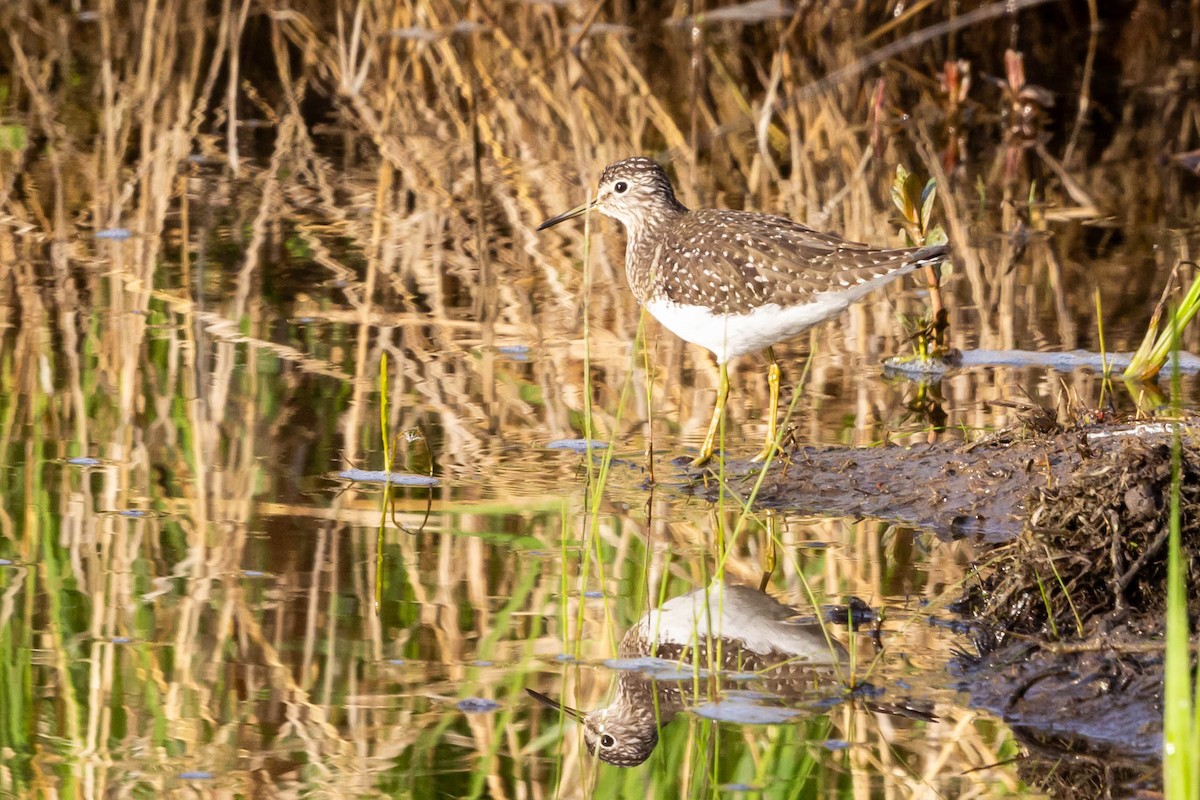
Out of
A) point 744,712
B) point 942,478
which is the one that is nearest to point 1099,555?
point 744,712

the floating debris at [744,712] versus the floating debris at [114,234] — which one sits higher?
the floating debris at [114,234]

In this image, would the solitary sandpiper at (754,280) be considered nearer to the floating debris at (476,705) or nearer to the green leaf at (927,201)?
the green leaf at (927,201)

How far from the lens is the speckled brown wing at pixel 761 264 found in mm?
5945

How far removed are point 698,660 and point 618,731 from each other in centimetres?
33

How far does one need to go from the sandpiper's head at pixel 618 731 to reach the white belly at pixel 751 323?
6.49 feet

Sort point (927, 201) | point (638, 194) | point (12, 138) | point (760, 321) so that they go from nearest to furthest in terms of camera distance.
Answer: point (760, 321) → point (927, 201) → point (638, 194) → point (12, 138)

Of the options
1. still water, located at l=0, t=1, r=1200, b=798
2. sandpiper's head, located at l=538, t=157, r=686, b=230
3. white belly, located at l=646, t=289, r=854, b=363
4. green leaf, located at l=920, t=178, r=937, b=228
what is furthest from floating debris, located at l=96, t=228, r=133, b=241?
green leaf, located at l=920, t=178, r=937, b=228

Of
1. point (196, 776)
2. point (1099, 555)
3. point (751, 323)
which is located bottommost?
point (196, 776)

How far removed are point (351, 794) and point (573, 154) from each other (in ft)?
24.2

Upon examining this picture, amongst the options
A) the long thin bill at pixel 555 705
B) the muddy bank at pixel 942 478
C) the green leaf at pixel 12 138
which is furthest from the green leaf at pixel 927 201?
the green leaf at pixel 12 138

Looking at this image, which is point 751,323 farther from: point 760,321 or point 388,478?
point 388,478

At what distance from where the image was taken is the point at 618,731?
3949 mm

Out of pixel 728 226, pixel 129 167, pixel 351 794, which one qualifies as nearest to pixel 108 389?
pixel 728 226

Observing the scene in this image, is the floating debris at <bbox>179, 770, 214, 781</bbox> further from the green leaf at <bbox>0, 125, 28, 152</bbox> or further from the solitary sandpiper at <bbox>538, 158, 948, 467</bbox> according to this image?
the green leaf at <bbox>0, 125, 28, 152</bbox>
